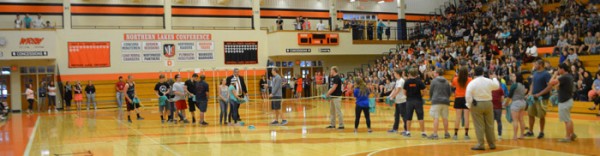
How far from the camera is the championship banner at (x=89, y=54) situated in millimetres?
28016

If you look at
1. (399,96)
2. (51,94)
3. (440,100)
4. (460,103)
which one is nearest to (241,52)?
(51,94)

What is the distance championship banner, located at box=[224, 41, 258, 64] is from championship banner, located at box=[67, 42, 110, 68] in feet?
20.8

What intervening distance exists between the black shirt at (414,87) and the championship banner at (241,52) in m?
20.5

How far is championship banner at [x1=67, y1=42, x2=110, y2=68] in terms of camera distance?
1103 inches

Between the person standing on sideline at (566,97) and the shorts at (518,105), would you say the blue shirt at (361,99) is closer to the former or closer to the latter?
the shorts at (518,105)

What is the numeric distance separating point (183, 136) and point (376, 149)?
16.4 feet

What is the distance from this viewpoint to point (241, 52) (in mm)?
31469

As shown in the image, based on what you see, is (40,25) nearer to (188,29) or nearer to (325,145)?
(188,29)

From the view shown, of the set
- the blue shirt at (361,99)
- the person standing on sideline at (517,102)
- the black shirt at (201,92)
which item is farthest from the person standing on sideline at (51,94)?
the person standing on sideline at (517,102)

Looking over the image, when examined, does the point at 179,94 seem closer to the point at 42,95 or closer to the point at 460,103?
the point at 460,103

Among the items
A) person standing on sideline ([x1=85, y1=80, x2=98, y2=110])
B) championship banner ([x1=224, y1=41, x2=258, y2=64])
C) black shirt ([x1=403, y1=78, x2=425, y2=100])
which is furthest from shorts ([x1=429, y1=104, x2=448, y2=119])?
championship banner ([x1=224, y1=41, x2=258, y2=64])

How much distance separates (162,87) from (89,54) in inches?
526

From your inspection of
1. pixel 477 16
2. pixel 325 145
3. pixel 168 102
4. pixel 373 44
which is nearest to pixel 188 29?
pixel 373 44

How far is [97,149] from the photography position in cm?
1097
